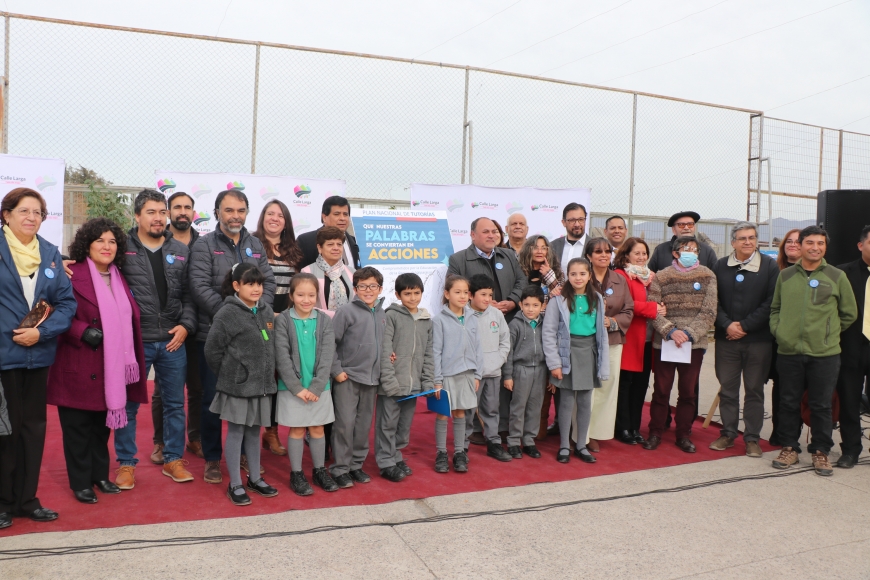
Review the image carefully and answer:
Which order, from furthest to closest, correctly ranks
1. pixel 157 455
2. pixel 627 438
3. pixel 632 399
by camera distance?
pixel 632 399 < pixel 627 438 < pixel 157 455

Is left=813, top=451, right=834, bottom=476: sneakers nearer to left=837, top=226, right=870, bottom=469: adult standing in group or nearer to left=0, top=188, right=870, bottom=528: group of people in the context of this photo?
left=0, top=188, right=870, bottom=528: group of people

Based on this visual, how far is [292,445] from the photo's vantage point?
4203 millimetres

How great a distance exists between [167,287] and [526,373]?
2769 mm

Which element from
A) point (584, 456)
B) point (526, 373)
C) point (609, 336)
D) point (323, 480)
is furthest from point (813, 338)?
point (323, 480)

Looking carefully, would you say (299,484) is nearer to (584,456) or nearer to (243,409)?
(243,409)

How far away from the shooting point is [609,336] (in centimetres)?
541

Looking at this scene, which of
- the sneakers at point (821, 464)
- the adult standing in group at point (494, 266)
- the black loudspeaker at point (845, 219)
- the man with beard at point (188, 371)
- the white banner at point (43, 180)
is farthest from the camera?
the black loudspeaker at point (845, 219)

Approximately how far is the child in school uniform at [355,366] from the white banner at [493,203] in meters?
4.06

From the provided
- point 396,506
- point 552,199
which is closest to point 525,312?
point 396,506

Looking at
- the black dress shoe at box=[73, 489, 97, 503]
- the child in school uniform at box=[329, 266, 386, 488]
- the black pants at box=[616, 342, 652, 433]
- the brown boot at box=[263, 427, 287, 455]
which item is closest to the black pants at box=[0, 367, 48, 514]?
the black dress shoe at box=[73, 489, 97, 503]

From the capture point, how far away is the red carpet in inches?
147

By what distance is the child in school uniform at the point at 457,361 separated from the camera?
15.8 ft

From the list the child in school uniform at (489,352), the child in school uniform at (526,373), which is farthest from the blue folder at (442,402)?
the child in school uniform at (526,373)

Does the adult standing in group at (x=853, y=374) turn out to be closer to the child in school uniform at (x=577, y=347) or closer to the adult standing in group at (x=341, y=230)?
the child in school uniform at (x=577, y=347)
